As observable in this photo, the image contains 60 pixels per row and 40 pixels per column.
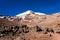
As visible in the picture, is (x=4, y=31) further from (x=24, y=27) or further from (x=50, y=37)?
(x=50, y=37)

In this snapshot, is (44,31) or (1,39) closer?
(1,39)

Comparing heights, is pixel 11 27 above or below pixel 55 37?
above

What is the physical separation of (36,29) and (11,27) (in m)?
3.58

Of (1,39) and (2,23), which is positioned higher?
(2,23)

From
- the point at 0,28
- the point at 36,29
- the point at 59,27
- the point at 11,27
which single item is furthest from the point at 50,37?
the point at 59,27

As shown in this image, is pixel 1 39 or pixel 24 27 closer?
pixel 1 39

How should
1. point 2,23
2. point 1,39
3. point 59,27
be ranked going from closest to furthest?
point 1,39 → point 2,23 → point 59,27

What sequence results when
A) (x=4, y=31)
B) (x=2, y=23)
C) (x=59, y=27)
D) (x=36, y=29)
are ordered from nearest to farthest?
(x=4, y=31)
(x=2, y=23)
(x=36, y=29)
(x=59, y=27)

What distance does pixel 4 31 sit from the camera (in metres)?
19.1

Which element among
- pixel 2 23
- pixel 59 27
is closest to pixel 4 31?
pixel 2 23

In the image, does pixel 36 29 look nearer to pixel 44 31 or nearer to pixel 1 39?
pixel 44 31

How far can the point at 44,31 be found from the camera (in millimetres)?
22328

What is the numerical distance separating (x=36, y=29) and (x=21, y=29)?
7.29 feet

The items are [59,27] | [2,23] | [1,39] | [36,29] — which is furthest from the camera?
[59,27]
